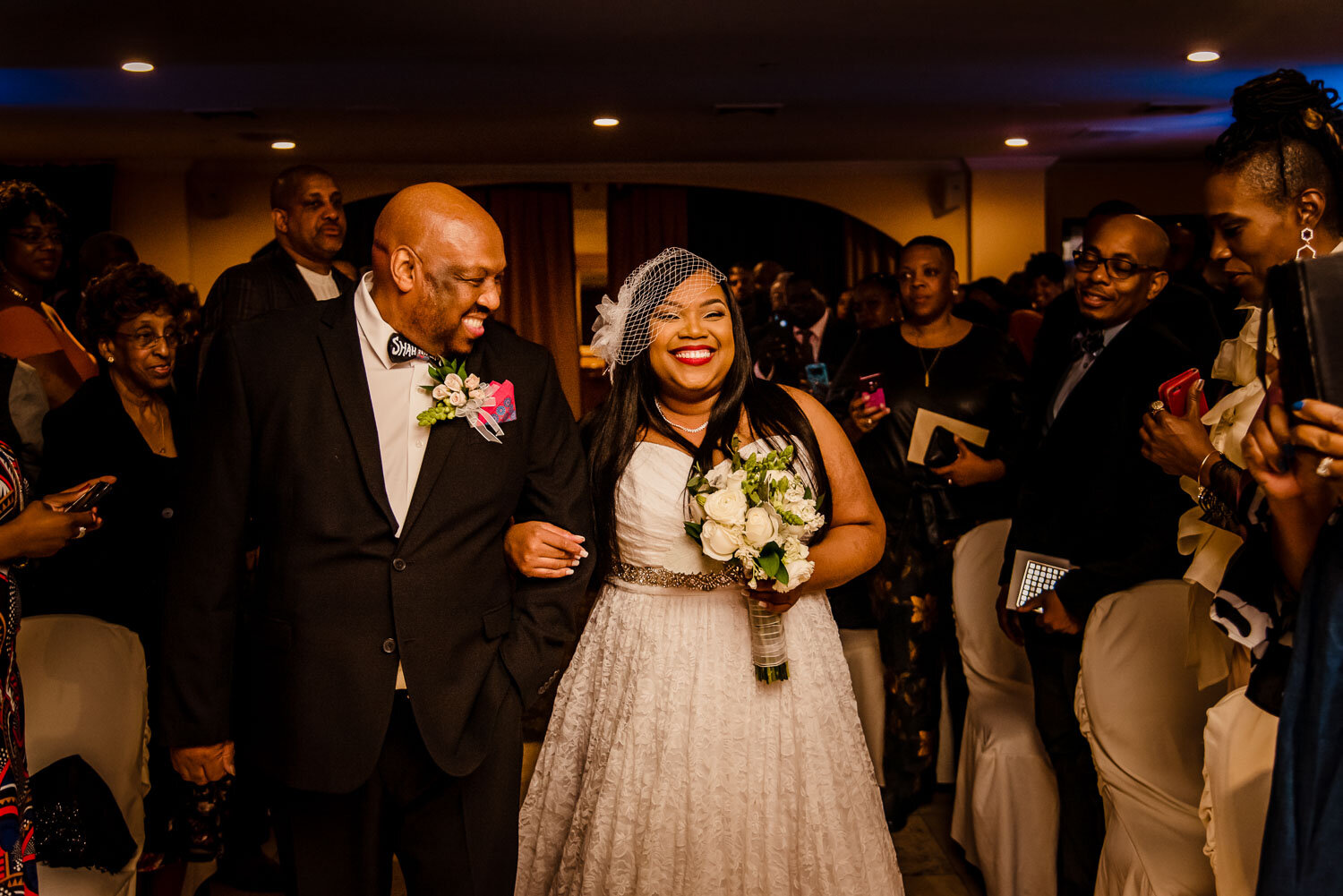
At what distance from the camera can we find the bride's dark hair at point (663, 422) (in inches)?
109

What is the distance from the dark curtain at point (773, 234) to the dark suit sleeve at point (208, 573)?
10362 millimetres

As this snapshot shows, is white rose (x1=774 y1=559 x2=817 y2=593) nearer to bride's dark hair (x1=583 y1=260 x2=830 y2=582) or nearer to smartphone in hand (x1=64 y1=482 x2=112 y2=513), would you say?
bride's dark hair (x1=583 y1=260 x2=830 y2=582)

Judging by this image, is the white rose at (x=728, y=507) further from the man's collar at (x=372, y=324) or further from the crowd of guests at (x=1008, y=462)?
the man's collar at (x=372, y=324)

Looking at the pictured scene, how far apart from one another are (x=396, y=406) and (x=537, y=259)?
10.4m

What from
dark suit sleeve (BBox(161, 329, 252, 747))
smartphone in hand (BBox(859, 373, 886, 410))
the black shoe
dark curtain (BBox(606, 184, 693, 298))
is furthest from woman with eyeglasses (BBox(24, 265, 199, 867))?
dark curtain (BBox(606, 184, 693, 298))

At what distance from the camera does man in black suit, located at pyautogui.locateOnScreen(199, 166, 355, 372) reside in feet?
13.0

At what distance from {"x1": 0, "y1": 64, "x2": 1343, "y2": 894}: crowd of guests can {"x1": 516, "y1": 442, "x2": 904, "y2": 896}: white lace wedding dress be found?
0.71 meters

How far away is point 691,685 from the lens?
264 cm

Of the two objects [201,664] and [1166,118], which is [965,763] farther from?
[1166,118]

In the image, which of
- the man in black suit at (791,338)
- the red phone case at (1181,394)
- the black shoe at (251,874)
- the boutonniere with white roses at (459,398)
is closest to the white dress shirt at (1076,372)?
the red phone case at (1181,394)

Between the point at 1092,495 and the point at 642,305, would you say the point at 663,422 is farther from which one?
the point at 1092,495

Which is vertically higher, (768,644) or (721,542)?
(721,542)

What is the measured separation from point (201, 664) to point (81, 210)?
9.74 meters

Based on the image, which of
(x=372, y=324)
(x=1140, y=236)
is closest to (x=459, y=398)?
(x=372, y=324)
